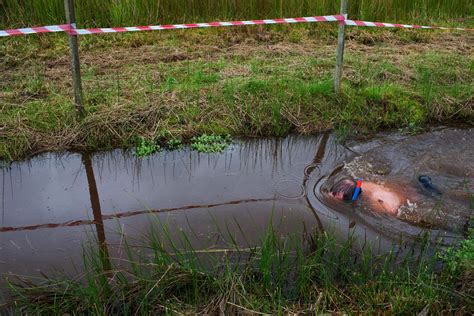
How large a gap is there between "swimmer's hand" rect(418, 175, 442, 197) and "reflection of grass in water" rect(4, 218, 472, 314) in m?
0.92

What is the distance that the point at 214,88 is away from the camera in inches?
217

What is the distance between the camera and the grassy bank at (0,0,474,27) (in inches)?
291

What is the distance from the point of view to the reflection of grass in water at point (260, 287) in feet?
8.62

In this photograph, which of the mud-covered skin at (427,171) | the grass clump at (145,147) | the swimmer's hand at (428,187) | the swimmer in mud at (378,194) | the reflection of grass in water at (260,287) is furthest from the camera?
the grass clump at (145,147)

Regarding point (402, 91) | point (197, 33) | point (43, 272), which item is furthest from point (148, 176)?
point (197, 33)

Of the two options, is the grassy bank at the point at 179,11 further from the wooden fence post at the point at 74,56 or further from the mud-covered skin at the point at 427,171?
the mud-covered skin at the point at 427,171

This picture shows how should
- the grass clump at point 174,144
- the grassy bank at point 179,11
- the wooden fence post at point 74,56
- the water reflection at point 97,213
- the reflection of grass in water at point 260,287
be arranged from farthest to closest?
1. the grassy bank at point 179,11
2. the grass clump at point 174,144
3. the wooden fence post at point 74,56
4. the water reflection at point 97,213
5. the reflection of grass in water at point 260,287

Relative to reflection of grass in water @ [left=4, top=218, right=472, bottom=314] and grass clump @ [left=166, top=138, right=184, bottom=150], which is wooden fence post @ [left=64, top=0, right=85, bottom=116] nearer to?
grass clump @ [left=166, top=138, right=184, bottom=150]

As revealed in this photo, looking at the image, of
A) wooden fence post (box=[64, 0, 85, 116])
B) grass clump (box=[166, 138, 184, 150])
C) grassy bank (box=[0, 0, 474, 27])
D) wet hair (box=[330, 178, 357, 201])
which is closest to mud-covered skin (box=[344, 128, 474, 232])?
wet hair (box=[330, 178, 357, 201])

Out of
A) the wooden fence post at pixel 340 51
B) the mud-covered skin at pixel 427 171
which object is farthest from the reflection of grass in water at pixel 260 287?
the wooden fence post at pixel 340 51

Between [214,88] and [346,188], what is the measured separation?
235cm

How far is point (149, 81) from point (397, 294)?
13.5 feet

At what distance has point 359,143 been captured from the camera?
4.90 m

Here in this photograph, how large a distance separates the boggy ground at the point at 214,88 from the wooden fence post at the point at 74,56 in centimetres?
11
